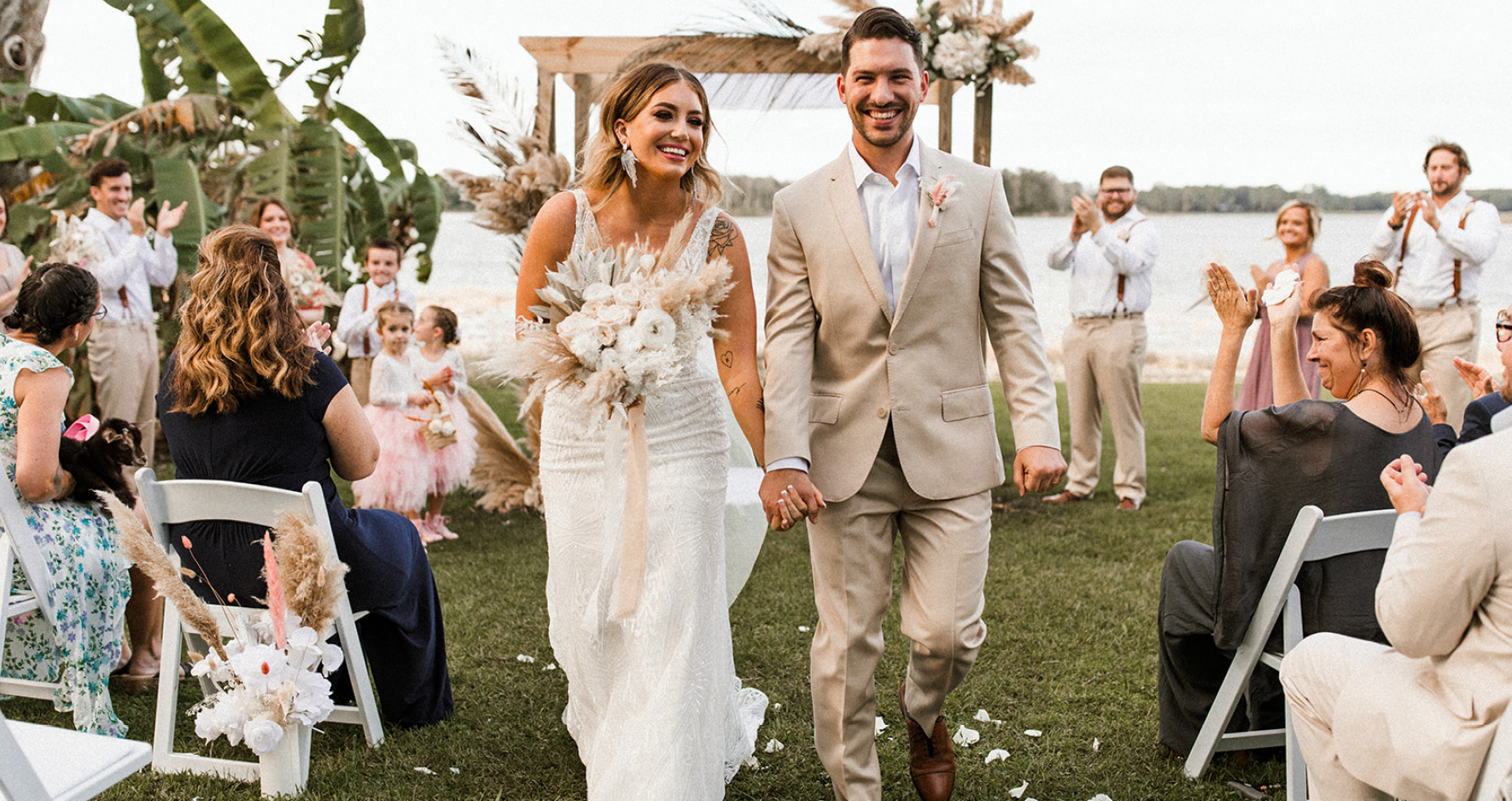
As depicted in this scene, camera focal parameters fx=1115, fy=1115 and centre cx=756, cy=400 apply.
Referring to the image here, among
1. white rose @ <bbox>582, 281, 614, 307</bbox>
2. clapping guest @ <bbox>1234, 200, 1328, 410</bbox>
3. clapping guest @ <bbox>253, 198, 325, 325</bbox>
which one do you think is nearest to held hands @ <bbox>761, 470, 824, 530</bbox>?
white rose @ <bbox>582, 281, 614, 307</bbox>

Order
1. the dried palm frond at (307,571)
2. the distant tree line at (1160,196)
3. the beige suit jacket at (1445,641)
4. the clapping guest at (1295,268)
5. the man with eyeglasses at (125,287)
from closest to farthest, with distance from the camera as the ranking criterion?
the beige suit jacket at (1445,641)
the dried palm frond at (307,571)
the clapping guest at (1295,268)
the man with eyeglasses at (125,287)
the distant tree line at (1160,196)

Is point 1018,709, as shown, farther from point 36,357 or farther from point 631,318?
point 36,357

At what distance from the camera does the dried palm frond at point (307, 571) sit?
10.4ft

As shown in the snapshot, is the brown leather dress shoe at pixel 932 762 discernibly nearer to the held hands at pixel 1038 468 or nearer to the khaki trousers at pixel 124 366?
the held hands at pixel 1038 468

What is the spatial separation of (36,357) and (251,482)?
89 cm

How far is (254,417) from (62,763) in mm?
1799

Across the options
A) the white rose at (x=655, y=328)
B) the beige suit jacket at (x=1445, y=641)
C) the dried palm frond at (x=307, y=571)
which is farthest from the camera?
the dried palm frond at (x=307, y=571)

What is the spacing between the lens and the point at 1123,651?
4.99 meters

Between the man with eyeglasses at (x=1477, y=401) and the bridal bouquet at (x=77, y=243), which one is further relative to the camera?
the bridal bouquet at (x=77, y=243)

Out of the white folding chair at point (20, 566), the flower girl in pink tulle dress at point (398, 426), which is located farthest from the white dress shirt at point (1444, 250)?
the white folding chair at point (20, 566)

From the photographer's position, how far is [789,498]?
3135 millimetres

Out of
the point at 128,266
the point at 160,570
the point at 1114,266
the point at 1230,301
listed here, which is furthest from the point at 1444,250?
the point at 128,266

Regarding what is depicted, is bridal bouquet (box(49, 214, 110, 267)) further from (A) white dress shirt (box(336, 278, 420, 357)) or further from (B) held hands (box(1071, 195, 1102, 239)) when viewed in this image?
(B) held hands (box(1071, 195, 1102, 239))

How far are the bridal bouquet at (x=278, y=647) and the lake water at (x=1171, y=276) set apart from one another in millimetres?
11922
